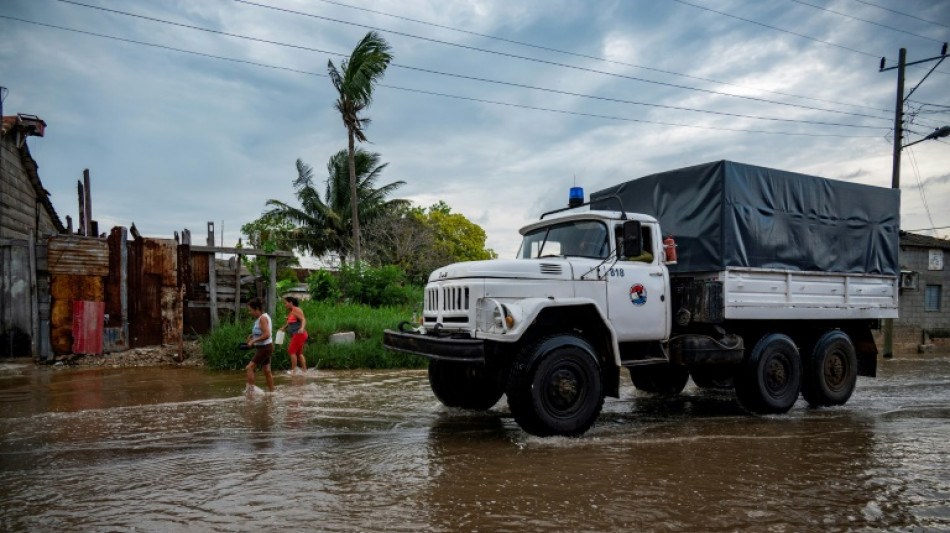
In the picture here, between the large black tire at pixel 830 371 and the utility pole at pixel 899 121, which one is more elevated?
the utility pole at pixel 899 121

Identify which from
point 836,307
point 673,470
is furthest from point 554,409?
point 836,307

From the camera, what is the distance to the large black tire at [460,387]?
25.3ft

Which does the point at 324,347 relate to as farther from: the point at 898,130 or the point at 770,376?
the point at 898,130

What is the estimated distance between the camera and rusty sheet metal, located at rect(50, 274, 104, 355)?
12711 mm

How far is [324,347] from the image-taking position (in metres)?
13.4

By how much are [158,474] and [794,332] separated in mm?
7906

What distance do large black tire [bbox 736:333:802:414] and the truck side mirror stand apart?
2398 millimetres

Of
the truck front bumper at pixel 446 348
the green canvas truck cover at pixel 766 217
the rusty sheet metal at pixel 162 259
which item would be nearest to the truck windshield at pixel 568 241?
the green canvas truck cover at pixel 766 217

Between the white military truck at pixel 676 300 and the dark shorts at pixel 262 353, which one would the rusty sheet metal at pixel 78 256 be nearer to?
the dark shorts at pixel 262 353

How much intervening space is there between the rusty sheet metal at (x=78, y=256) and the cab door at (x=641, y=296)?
1112 cm

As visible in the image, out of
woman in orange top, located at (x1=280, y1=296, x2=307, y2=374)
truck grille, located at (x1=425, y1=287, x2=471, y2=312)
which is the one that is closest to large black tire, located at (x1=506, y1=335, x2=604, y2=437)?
truck grille, located at (x1=425, y1=287, x2=471, y2=312)

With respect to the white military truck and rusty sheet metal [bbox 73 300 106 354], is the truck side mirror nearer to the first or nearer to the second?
Answer: the white military truck

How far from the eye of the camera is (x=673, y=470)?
5.21m

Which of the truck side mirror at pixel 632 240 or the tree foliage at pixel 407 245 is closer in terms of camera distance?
the truck side mirror at pixel 632 240
